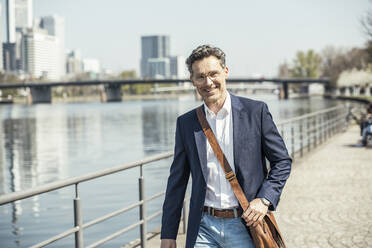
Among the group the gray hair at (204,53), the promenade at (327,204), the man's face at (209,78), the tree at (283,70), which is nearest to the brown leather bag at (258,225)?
the man's face at (209,78)

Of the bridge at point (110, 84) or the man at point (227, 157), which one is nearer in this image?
the man at point (227, 157)

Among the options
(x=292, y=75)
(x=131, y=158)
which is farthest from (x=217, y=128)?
(x=292, y=75)

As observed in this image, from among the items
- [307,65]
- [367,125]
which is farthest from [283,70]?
[367,125]

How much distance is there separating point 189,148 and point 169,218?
397 millimetres

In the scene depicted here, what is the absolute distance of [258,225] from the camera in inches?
105

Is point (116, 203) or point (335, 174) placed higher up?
point (335, 174)

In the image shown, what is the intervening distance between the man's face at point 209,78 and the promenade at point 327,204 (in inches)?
138

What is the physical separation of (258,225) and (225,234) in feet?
0.58

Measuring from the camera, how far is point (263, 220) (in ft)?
8.87

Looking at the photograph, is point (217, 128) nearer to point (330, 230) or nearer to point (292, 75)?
point (330, 230)

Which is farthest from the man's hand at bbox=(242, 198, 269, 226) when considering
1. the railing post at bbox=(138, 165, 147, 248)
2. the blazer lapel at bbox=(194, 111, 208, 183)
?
the railing post at bbox=(138, 165, 147, 248)

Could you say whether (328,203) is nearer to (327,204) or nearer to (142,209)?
(327,204)

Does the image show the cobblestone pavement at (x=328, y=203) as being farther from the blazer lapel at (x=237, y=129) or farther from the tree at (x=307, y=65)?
the tree at (x=307, y=65)

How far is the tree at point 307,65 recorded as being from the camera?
145250 mm
